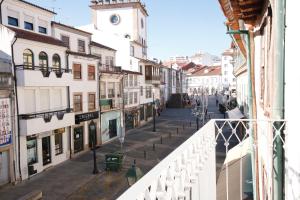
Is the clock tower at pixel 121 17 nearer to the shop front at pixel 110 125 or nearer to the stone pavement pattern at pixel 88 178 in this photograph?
the shop front at pixel 110 125

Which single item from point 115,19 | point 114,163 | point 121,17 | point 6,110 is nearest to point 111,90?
point 114,163

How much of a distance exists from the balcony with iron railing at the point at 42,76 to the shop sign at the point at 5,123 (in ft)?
5.45

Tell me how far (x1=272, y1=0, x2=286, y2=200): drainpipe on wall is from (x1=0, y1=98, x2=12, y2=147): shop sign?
56.2 ft

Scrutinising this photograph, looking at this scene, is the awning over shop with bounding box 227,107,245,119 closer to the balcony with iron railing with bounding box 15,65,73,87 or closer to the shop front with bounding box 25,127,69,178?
the balcony with iron railing with bounding box 15,65,73,87

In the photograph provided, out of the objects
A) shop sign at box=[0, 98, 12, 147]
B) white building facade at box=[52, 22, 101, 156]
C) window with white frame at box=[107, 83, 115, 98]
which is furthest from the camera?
window with white frame at box=[107, 83, 115, 98]

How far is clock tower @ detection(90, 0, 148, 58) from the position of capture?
48594mm

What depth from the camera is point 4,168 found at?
1806 cm

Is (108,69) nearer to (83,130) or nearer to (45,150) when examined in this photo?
(83,130)

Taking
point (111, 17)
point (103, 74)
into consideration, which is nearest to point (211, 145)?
point (103, 74)

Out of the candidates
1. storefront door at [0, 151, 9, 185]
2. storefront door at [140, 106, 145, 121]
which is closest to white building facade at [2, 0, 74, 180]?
storefront door at [0, 151, 9, 185]

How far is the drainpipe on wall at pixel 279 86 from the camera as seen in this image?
12.8 feet

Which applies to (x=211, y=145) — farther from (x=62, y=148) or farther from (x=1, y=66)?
(x=62, y=148)

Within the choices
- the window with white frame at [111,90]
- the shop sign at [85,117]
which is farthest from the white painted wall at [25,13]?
the window with white frame at [111,90]

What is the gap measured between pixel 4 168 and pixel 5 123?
290cm
